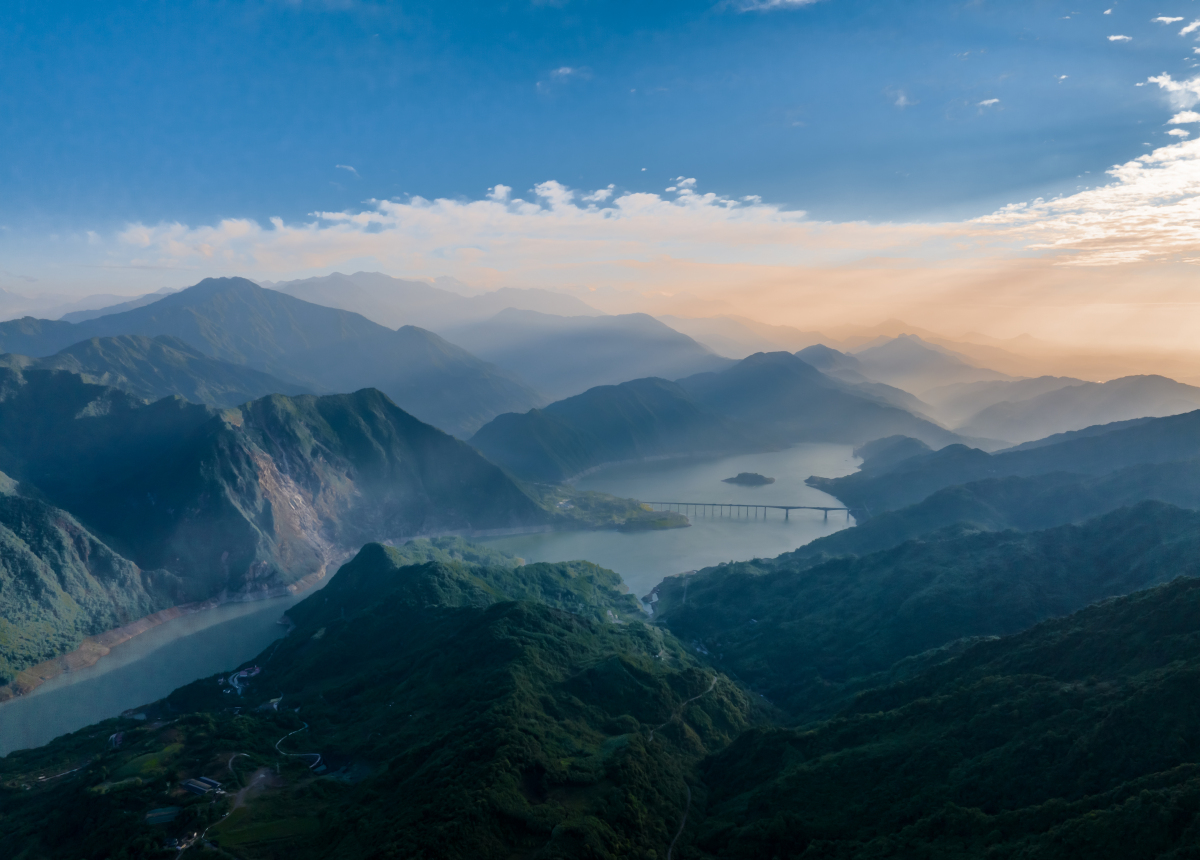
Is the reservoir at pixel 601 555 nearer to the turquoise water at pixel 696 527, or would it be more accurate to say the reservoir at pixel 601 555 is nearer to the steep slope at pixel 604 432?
the turquoise water at pixel 696 527

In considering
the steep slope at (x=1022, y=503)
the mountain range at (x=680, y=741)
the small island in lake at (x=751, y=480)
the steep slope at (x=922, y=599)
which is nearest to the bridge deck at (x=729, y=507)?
the small island in lake at (x=751, y=480)

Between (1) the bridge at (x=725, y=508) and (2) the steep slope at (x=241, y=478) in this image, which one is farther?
(1) the bridge at (x=725, y=508)

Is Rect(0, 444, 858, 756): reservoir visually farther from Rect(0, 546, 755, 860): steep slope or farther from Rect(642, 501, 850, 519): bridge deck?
Rect(0, 546, 755, 860): steep slope

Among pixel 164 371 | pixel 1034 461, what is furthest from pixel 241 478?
pixel 1034 461

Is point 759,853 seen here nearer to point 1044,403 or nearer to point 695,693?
point 695,693

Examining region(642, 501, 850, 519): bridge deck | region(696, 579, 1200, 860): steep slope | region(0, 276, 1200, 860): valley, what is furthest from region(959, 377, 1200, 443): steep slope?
region(696, 579, 1200, 860): steep slope

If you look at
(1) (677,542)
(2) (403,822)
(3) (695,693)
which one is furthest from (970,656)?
(1) (677,542)
